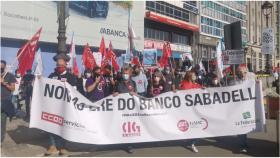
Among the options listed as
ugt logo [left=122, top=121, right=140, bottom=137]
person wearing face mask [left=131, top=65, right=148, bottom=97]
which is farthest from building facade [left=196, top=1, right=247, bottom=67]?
ugt logo [left=122, top=121, right=140, bottom=137]

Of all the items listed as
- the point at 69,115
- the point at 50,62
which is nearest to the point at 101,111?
the point at 69,115

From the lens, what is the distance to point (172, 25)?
4681 centimetres

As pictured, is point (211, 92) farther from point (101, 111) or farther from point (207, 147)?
point (101, 111)

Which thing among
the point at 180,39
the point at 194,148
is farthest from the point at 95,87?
the point at 180,39

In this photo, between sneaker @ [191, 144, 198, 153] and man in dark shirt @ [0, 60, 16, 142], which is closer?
man in dark shirt @ [0, 60, 16, 142]

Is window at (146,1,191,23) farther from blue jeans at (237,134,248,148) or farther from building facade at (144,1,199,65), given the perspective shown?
blue jeans at (237,134,248,148)

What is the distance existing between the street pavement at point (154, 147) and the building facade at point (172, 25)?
32.6 meters

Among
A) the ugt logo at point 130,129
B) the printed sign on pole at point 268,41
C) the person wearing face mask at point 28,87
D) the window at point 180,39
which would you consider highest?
the window at point 180,39

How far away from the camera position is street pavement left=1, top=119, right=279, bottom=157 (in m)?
7.89

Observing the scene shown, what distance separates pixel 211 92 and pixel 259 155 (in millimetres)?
1472

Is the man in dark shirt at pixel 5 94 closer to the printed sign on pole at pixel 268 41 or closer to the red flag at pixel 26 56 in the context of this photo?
the red flag at pixel 26 56

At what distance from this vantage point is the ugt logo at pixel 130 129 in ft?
26.0

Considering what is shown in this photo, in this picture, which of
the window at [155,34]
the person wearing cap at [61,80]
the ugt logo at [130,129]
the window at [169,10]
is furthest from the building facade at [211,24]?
the person wearing cap at [61,80]

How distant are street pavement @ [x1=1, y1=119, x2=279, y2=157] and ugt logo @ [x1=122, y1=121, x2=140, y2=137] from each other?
364 mm
